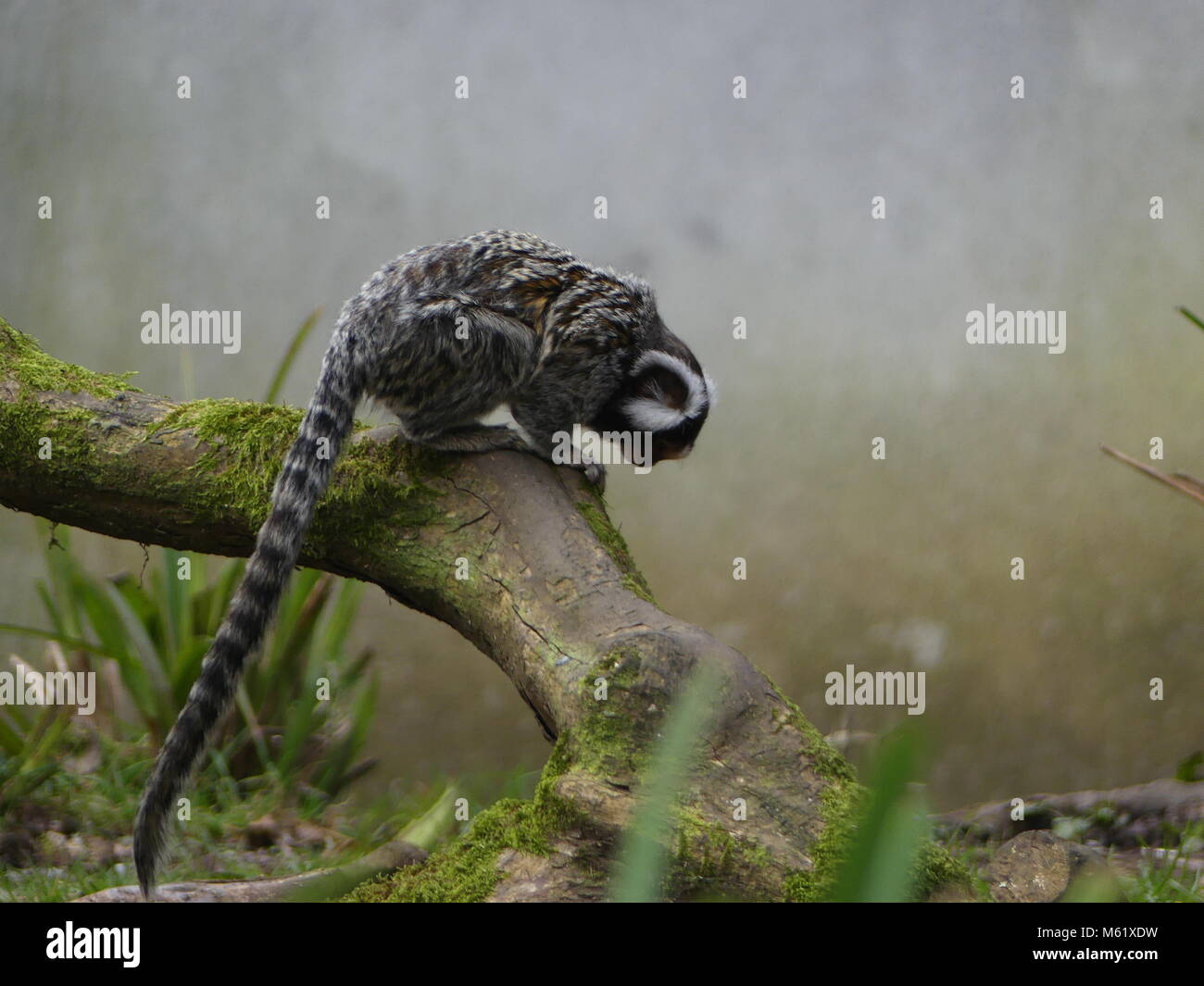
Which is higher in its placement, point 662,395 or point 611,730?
point 662,395

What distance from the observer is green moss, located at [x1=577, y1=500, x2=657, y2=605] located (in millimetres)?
2505

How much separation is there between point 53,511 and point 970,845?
10.1 feet

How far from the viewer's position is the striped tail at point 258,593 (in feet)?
6.53

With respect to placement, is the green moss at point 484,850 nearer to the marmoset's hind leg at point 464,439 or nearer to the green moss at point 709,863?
the green moss at point 709,863

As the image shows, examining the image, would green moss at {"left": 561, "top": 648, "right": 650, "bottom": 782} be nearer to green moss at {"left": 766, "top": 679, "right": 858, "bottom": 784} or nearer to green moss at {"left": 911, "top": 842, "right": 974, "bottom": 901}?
green moss at {"left": 766, "top": 679, "right": 858, "bottom": 784}

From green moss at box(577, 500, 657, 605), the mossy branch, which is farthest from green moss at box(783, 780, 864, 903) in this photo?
green moss at box(577, 500, 657, 605)

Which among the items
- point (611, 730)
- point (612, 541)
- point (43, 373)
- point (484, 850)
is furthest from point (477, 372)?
point (43, 373)

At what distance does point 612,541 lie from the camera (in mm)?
2596

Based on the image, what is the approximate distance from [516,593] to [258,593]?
0.59 meters

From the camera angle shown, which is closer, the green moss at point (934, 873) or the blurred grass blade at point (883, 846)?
the blurred grass blade at point (883, 846)

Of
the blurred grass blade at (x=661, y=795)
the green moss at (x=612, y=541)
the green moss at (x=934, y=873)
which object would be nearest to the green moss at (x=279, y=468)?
the green moss at (x=612, y=541)

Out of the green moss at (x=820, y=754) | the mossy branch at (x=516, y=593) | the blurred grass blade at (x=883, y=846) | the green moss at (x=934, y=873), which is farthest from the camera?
the green moss at (x=820, y=754)

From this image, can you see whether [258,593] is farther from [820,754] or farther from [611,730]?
[820,754]

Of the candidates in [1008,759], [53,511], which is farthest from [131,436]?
[1008,759]
